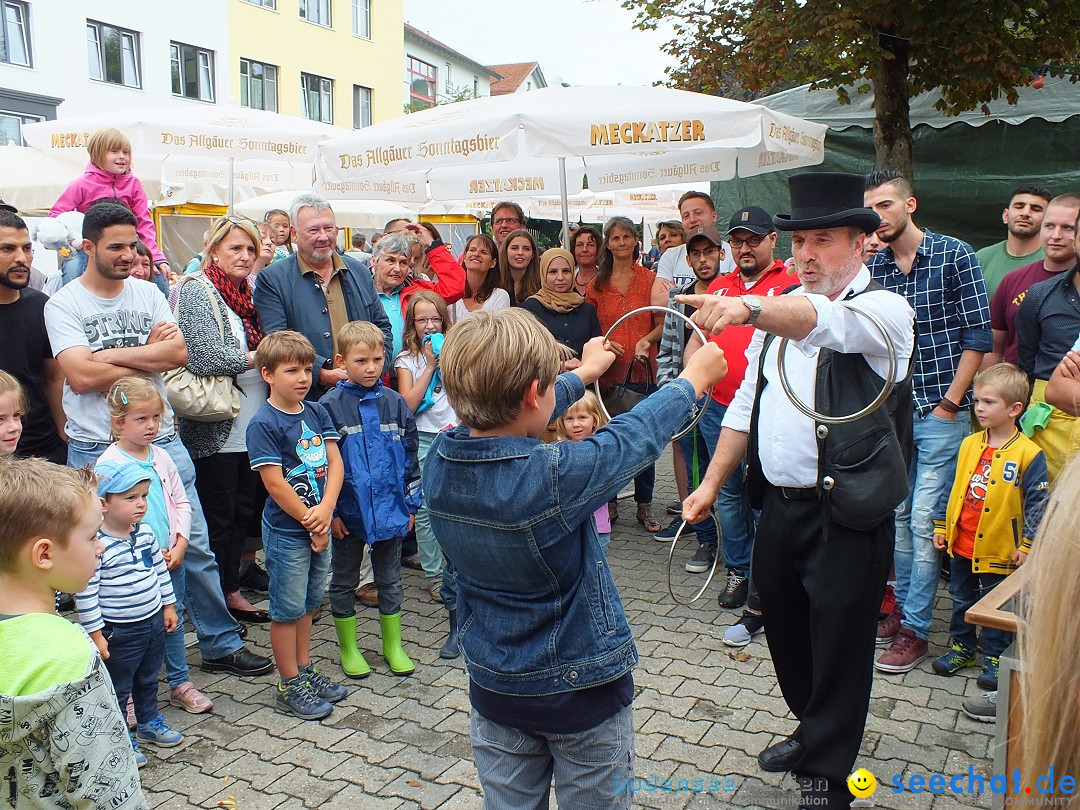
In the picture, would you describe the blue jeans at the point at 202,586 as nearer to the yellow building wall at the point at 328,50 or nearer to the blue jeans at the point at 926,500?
the blue jeans at the point at 926,500

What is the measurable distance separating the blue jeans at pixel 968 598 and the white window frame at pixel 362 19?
1291 inches

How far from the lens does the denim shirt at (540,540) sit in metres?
2.03

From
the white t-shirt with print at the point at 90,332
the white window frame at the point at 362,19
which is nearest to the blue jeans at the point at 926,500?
the white t-shirt with print at the point at 90,332

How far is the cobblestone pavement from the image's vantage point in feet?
11.1

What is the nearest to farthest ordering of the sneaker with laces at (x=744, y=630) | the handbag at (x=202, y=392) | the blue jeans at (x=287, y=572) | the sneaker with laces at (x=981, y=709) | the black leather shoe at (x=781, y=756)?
1. the black leather shoe at (x=781, y=756)
2. the sneaker with laces at (x=981, y=709)
3. the blue jeans at (x=287, y=572)
4. the handbag at (x=202, y=392)
5. the sneaker with laces at (x=744, y=630)

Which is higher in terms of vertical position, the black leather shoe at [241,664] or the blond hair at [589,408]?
the blond hair at [589,408]

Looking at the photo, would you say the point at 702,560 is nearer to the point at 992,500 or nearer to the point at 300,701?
the point at 992,500

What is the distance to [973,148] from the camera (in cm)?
924

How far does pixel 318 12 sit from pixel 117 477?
31.5 meters

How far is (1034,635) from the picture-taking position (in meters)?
1.10

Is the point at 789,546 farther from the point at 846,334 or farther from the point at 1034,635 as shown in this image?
the point at 1034,635

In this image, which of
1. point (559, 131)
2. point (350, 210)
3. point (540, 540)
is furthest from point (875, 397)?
point (350, 210)

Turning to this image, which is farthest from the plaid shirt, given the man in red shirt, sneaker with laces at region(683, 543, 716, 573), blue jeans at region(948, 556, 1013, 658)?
sneaker with laces at region(683, 543, 716, 573)

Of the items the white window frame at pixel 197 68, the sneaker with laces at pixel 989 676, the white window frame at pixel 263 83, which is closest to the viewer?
the sneaker with laces at pixel 989 676
